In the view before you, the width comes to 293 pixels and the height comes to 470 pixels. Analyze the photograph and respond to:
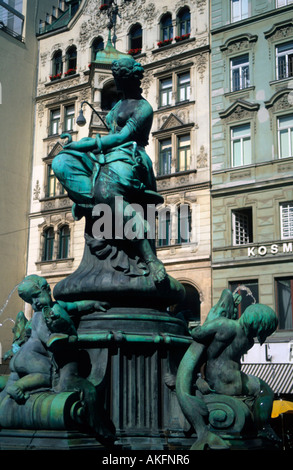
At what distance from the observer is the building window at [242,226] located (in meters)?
24.5

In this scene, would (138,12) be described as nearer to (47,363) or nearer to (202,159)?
(202,159)

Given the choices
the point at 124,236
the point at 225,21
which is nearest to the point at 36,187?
the point at 225,21

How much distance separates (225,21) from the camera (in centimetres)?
2677

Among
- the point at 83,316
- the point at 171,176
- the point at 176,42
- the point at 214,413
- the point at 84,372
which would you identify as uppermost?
the point at 176,42

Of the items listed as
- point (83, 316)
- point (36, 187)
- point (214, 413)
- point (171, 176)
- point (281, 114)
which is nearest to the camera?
point (214, 413)

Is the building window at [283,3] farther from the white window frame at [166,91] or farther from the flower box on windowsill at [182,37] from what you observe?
the white window frame at [166,91]

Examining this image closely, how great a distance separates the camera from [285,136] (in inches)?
942

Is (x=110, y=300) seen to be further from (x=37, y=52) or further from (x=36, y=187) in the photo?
(x=37, y=52)

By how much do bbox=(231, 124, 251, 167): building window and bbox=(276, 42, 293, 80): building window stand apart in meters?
2.41

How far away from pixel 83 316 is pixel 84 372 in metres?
0.53

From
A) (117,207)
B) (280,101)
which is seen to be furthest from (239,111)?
(117,207)

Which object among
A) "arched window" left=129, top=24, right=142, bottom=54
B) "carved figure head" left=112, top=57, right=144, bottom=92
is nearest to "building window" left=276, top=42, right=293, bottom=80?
"arched window" left=129, top=24, right=142, bottom=54

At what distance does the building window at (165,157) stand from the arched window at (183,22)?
5.20 metres

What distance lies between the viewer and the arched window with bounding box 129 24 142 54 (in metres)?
29.9
